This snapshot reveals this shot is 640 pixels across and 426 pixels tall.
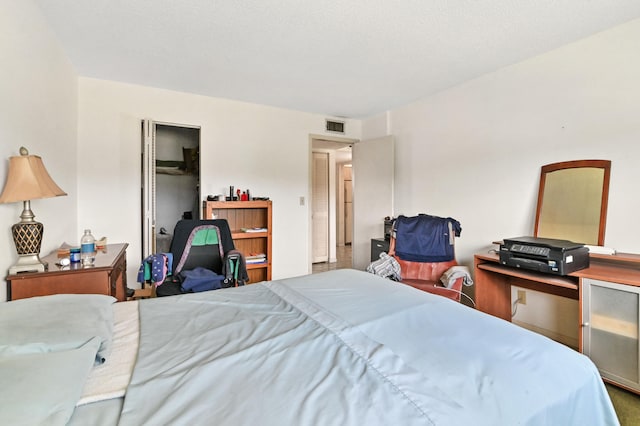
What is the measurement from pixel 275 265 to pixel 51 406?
3.66 m

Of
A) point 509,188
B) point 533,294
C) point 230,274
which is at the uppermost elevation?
point 509,188

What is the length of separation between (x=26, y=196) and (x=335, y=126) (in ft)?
12.6

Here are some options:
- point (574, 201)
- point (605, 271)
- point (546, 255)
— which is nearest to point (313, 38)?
point (546, 255)

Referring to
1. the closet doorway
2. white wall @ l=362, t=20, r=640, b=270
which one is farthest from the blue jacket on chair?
the closet doorway

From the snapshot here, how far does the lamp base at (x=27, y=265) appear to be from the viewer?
1714 mm

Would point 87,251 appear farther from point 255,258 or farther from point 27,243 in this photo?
point 255,258

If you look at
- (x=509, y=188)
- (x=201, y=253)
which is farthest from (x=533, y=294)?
(x=201, y=253)

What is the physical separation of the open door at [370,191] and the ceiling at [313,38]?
3.47ft

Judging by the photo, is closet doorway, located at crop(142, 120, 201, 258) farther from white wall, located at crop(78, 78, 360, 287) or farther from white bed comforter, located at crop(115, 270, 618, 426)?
white bed comforter, located at crop(115, 270, 618, 426)

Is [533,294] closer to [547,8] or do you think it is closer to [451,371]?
[547,8]

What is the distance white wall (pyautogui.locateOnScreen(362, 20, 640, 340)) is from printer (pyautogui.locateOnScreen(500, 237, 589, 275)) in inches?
16.9

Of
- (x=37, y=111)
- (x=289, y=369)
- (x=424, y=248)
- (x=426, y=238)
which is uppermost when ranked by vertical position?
(x=37, y=111)

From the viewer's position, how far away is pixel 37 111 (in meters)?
2.11

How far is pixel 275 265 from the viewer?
4.33 metres
